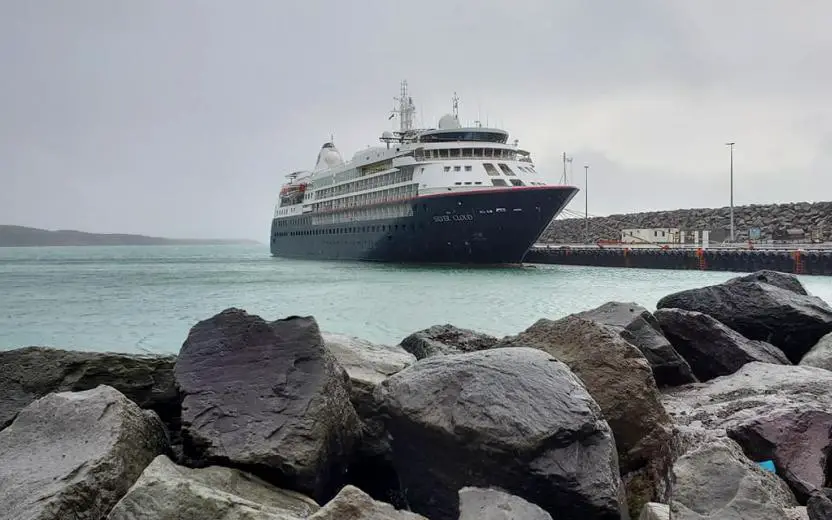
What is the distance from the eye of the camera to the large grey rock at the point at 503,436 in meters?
3.14

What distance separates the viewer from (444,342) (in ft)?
21.5

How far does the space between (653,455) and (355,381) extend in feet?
6.27

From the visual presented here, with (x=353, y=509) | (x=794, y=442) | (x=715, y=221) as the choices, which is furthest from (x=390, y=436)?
(x=715, y=221)

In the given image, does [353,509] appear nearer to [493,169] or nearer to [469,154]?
[493,169]

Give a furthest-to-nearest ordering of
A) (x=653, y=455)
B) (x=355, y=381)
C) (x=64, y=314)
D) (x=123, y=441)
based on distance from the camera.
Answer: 1. (x=64, y=314)
2. (x=355, y=381)
3. (x=653, y=455)
4. (x=123, y=441)

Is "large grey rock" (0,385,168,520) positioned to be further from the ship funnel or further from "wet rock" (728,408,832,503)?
the ship funnel

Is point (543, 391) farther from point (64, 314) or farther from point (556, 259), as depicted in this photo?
point (556, 259)

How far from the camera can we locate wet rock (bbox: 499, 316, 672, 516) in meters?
3.78

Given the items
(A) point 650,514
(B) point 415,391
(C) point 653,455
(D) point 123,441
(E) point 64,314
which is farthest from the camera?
(E) point 64,314

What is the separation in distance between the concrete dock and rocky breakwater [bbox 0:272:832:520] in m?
31.6

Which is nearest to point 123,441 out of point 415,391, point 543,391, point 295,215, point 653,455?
point 415,391

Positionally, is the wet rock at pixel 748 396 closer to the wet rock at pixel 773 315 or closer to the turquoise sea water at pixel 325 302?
the wet rock at pixel 773 315

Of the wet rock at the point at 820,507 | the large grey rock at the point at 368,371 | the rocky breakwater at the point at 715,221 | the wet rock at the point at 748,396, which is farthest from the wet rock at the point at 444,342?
the rocky breakwater at the point at 715,221

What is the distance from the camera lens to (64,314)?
1919cm
